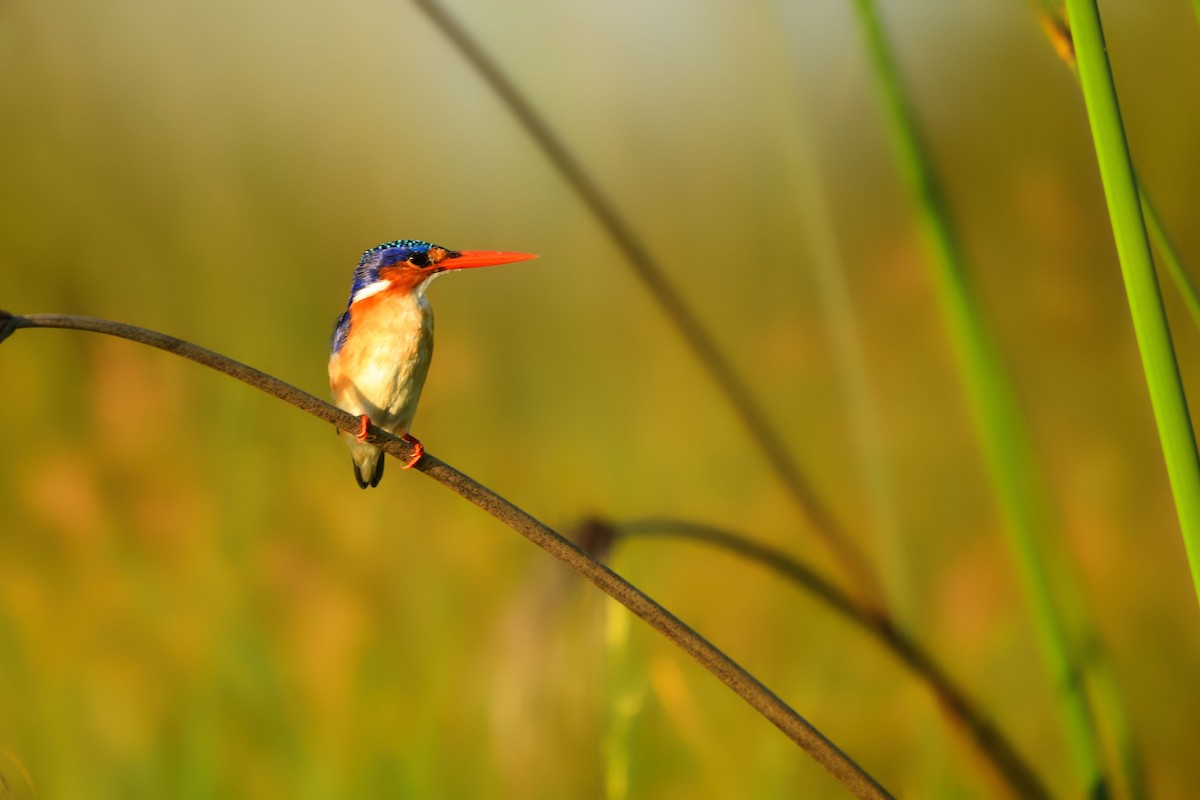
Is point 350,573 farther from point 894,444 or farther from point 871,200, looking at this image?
point 871,200

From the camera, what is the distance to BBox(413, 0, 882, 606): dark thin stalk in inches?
31.9

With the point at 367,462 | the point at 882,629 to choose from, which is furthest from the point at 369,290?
the point at 882,629

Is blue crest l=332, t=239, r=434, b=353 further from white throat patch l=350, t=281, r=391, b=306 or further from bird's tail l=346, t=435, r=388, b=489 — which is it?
bird's tail l=346, t=435, r=388, b=489

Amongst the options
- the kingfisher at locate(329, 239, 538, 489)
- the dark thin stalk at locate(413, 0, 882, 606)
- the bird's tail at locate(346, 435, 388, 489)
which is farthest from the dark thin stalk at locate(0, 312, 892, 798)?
the bird's tail at locate(346, 435, 388, 489)

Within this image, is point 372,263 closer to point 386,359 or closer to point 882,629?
point 386,359

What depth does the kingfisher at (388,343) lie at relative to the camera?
3.38 ft

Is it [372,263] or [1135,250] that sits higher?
[372,263]

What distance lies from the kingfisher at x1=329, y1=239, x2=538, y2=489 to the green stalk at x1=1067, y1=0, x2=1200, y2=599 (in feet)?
2.06

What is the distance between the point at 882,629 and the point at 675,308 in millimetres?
304

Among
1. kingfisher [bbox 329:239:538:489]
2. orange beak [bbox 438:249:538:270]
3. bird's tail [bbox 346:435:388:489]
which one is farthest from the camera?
bird's tail [bbox 346:435:388:489]

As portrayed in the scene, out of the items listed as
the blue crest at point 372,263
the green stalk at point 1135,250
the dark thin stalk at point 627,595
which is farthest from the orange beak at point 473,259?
the green stalk at point 1135,250

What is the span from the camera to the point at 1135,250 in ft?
1.59

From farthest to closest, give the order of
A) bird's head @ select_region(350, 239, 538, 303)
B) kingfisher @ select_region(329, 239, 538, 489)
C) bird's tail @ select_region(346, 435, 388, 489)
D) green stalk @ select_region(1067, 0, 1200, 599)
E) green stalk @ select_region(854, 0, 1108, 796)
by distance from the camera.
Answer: bird's tail @ select_region(346, 435, 388, 489) < kingfisher @ select_region(329, 239, 538, 489) < bird's head @ select_region(350, 239, 538, 303) < green stalk @ select_region(854, 0, 1108, 796) < green stalk @ select_region(1067, 0, 1200, 599)

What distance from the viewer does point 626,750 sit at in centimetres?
88
